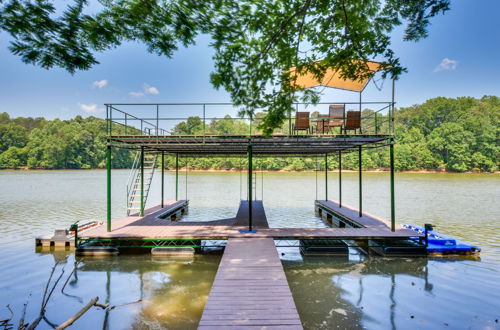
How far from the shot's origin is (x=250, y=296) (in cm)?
Result: 491

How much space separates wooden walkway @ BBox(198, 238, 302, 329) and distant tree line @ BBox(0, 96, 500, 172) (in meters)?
32.5

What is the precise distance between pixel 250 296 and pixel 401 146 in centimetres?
6484

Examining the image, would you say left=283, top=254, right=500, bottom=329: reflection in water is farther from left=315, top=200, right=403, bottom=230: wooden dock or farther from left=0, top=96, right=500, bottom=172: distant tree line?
left=0, top=96, right=500, bottom=172: distant tree line

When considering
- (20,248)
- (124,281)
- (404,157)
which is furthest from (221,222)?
(404,157)

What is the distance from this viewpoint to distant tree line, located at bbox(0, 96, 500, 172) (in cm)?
5672

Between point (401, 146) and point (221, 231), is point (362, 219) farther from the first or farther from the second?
point (401, 146)

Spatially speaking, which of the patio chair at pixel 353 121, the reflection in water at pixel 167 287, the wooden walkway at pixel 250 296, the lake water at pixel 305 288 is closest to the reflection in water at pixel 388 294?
the lake water at pixel 305 288

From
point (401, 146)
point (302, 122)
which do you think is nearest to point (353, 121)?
point (302, 122)

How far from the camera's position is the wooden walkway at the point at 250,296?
13.4ft

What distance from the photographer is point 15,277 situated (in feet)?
25.6

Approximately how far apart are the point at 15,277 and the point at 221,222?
626 centimetres

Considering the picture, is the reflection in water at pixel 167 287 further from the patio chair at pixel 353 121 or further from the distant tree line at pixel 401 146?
the distant tree line at pixel 401 146

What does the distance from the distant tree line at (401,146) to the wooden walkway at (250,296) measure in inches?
1278

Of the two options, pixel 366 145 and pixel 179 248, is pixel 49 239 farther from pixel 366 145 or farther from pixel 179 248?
pixel 366 145
